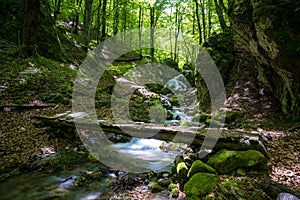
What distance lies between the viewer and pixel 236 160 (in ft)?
14.3

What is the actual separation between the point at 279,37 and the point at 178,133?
3983 millimetres

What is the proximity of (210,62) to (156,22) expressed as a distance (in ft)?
53.5

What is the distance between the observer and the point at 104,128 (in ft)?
20.5

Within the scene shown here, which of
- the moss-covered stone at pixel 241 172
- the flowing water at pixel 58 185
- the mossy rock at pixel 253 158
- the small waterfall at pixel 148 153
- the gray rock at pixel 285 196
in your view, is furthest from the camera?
the small waterfall at pixel 148 153

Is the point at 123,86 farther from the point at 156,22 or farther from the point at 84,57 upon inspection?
the point at 156,22

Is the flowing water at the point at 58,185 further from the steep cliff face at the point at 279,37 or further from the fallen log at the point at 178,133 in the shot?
the steep cliff face at the point at 279,37

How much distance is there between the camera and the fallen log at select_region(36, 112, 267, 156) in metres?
4.79

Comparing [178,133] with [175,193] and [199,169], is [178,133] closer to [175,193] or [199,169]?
[199,169]

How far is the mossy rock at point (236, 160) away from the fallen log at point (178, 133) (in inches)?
11.6

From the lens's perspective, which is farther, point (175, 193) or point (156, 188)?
point (156, 188)

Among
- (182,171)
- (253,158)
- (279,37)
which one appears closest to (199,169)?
(182,171)

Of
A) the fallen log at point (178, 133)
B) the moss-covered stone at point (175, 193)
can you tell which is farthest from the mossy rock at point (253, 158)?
the moss-covered stone at point (175, 193)

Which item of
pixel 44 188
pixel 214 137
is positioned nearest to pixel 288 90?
pixel 214 137

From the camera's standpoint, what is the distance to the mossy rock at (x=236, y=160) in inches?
168
